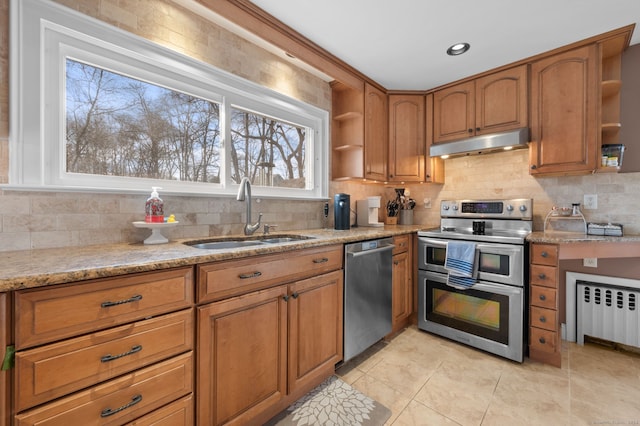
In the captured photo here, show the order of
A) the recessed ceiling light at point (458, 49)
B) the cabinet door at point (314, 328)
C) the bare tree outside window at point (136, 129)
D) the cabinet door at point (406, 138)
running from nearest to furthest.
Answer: the bare tree outside window at point (136, 129), the cabinet door at point (314, 328), the recessed ceiling light at point (458, 49), the cabinet door at point (406, 138)

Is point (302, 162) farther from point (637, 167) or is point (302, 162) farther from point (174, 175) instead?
point (637, 167)

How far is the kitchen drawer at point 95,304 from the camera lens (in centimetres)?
78

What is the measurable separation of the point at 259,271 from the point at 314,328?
569 mm

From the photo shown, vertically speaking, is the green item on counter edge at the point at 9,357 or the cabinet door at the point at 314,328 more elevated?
the green item on counter edge at the point at 9,357

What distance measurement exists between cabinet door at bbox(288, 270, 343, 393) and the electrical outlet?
2.20 meters

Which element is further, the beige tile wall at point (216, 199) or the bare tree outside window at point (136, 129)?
the bare tree outside window at point (136, 129)

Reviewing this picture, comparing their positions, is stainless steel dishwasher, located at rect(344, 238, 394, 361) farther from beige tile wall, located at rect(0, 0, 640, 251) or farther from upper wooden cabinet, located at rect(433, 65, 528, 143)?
upper wooden cabinet, located at rect(433, 65, 528, 143)

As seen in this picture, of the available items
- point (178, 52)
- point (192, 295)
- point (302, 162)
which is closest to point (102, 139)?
point (178, 52)

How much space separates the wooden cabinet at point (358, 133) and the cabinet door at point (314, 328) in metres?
1.26

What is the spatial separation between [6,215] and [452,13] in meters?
2.66

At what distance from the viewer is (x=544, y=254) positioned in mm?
1911

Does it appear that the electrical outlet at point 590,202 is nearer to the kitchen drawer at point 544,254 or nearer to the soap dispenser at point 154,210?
the kitchen drawer at point 544,254

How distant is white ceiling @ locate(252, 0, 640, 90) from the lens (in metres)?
1.71

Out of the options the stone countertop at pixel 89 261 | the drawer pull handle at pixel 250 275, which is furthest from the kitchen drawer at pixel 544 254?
the drawer pull handle at pixel 250 275
